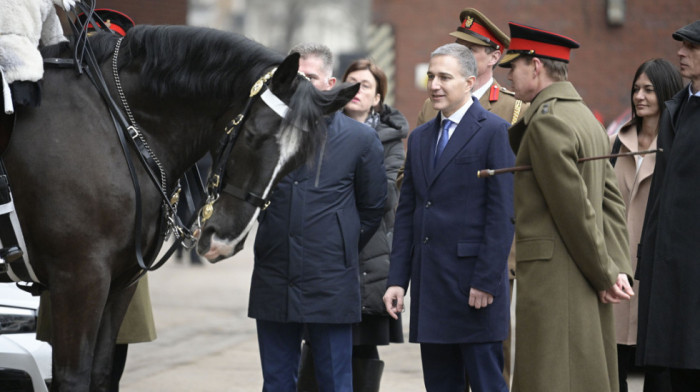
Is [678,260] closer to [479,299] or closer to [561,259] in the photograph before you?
[561,259]

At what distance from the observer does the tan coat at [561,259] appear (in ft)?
13.5

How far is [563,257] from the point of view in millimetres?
4195

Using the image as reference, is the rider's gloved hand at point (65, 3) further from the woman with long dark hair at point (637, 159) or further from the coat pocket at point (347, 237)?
the woman with long dark hair at point (637, 159)

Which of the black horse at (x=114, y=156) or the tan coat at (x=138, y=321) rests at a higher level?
the black horse at (x=114, y=156)

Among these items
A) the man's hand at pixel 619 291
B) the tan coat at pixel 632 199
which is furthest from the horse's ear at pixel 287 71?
the tan coat at pixel 632 199

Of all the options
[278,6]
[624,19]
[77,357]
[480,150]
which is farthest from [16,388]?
[278,6]

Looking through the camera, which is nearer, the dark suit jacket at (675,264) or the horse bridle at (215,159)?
the horse bridle at (215,159)

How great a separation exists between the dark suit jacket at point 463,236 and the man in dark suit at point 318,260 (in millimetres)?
310

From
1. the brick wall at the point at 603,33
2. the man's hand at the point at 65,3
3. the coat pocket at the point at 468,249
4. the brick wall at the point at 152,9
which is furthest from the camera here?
the brick wall at the point at 603,33

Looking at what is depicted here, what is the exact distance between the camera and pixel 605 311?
4328 mm

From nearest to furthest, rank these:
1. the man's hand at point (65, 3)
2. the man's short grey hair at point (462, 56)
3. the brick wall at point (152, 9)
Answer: the man's hand at point (65, 3) → the man's short grey hair at point (462, 56) → the brick wall at point (152, 9)

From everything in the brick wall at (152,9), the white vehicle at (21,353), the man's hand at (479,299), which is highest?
the brick wall at (152,9)

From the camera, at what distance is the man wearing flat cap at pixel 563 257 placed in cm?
411

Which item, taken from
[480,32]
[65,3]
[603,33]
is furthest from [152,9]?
[65,3]
